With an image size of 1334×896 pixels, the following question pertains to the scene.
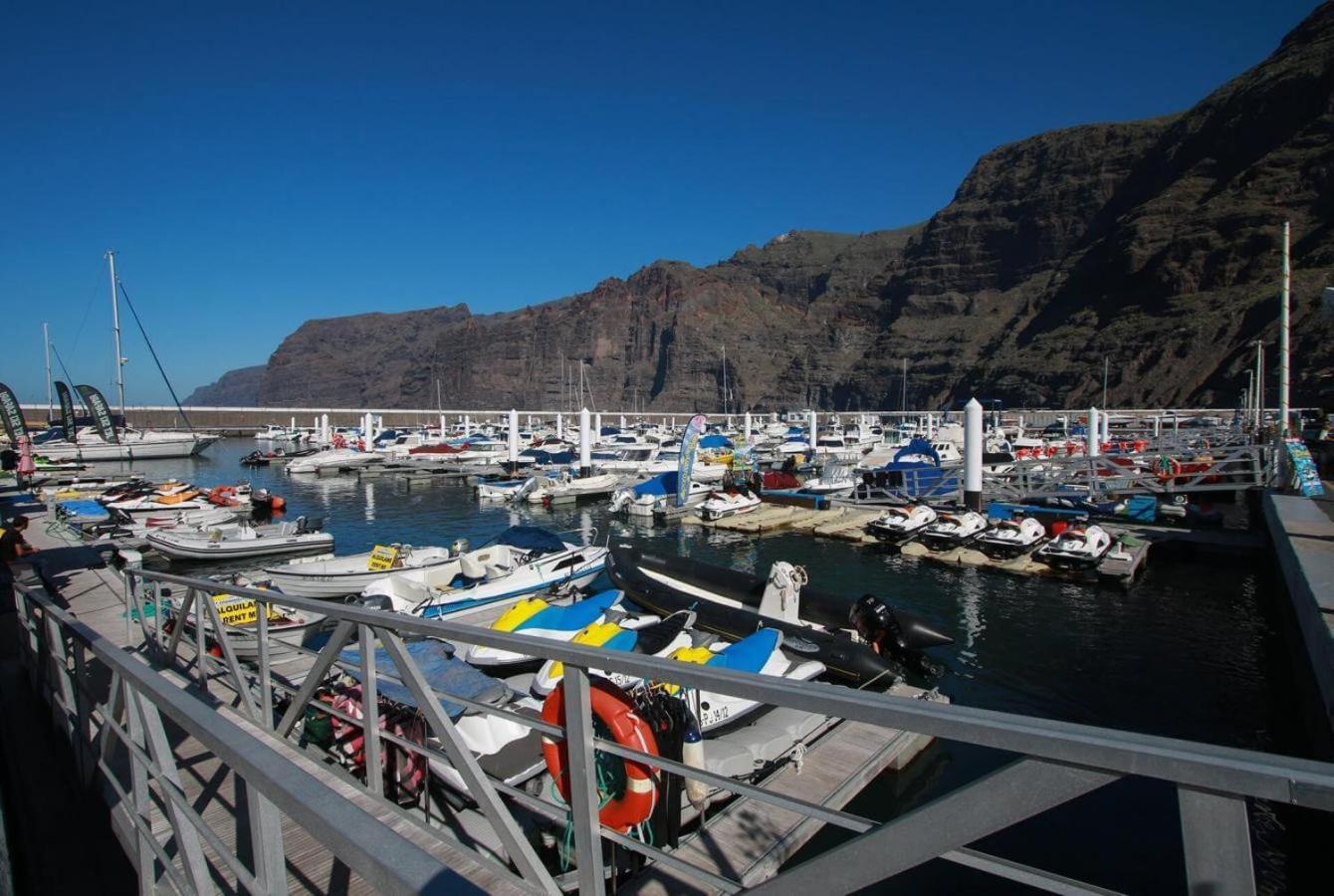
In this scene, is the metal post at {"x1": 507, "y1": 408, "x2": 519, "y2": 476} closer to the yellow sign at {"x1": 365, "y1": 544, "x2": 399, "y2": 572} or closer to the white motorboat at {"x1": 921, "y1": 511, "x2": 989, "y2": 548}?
the yellow sign at {"x1": 365, "y1": 544, "x2": 399, "y2": 572}

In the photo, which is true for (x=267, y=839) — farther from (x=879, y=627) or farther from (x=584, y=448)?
(x=584, y=448)

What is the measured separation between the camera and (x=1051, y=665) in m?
14.5

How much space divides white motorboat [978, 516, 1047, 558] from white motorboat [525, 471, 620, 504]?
79.2ft

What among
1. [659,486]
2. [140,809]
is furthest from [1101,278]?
[140,809]

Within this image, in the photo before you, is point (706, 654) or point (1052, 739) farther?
point (706, 654)

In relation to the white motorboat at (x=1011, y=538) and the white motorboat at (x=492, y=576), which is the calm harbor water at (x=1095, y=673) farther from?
the white motorboat at (x=492, y=576)

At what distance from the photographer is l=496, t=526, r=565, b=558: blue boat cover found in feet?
59.6

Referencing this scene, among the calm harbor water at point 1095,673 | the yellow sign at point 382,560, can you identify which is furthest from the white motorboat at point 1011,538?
the yellow sign at point 382,560

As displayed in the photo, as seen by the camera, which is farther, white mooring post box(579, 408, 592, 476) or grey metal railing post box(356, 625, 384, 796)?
white mooring post box(579, 408, 592, 476)

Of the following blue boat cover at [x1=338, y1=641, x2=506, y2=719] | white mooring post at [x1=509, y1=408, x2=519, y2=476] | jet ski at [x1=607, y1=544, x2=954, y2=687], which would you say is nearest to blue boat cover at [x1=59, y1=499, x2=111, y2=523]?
white mooring post at [x1=509, y1=408, x2=519, y2=476]

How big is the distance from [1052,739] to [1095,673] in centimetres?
1539

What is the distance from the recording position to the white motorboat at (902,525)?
25156mm

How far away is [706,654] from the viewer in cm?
1069

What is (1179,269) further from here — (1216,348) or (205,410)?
(205,410)
